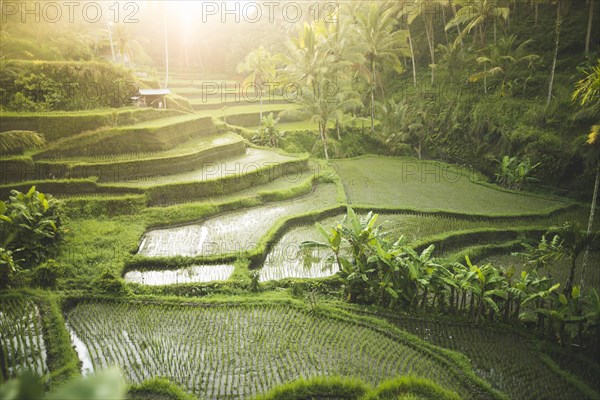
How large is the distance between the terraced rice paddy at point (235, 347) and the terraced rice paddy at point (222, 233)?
6.70 ft

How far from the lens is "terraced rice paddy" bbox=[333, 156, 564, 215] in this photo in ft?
36.2

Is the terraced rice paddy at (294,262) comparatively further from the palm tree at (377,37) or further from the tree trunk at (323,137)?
the palm tree at (377,37)

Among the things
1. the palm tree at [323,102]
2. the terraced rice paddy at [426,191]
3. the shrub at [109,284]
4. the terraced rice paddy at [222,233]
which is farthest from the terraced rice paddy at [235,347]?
the palm tree at [323,102]

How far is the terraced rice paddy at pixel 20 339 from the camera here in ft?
16.0

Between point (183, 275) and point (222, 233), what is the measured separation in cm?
187

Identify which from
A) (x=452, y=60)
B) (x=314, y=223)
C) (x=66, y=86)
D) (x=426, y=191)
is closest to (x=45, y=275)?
(x=314, y=223)

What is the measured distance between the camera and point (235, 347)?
546cm

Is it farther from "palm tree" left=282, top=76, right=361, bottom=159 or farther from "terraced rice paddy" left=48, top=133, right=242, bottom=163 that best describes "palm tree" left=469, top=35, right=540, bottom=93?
"terraced rice paddy" left=48, top=133, right=242, bottom=163

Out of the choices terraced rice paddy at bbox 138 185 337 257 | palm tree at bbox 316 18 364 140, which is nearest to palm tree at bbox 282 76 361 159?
palm tree at bbox 316 18 364 140

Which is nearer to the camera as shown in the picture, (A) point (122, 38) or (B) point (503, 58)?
(B) point (503, 58)

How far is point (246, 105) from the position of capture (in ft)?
76.1

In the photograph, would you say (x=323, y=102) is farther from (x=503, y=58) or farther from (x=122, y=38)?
(x=122, y=38)

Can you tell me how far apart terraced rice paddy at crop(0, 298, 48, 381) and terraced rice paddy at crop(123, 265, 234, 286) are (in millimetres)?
1643

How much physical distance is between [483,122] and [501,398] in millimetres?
12591
